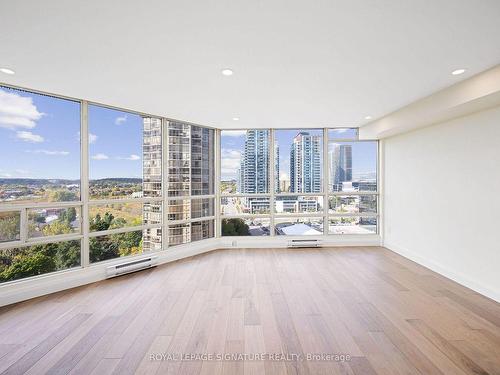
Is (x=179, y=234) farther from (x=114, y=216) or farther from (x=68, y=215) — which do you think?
(x=68, y=215)

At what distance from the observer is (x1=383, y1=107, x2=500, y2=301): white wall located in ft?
9.84

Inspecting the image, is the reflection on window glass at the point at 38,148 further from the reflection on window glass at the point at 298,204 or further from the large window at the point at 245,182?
the reflection on window glass at the point at 298,204

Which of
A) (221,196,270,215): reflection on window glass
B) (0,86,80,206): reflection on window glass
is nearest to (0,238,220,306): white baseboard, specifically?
(0,86,80,206): reflection on window glass

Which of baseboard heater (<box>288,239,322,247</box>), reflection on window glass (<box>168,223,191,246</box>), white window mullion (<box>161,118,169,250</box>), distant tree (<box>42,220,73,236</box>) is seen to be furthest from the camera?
baseboard heater (<box>288,239,322,247</box>)

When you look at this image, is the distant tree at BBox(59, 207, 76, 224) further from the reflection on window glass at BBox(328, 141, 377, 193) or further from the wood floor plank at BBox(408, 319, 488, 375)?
the reflection on window glass at BBox(328, 141, 377, 193)

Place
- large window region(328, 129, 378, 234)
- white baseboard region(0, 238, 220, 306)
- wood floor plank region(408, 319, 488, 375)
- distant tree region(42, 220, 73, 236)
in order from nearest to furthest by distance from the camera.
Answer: wood floor plank region(408, 319, 488, 375) < white baseboard region(0, 238, 220, 306) < distant tree region(42, 220, 73, 236) < large window region(328, 129, 378, 234)

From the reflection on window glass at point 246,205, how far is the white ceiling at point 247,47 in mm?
2539

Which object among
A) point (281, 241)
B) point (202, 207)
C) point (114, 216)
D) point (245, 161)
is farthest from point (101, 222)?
point (281, 241)

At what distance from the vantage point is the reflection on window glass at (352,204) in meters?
5.39

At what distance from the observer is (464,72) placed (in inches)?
98.1

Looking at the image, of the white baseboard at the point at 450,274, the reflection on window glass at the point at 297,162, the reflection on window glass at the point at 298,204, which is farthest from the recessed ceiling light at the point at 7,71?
the white baseboard at the point at 450,274

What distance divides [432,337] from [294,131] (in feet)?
13.8

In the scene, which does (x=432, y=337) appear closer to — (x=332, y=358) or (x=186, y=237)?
(x=332, y=358)

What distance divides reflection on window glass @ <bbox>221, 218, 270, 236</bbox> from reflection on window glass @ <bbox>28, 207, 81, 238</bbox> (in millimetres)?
2773
